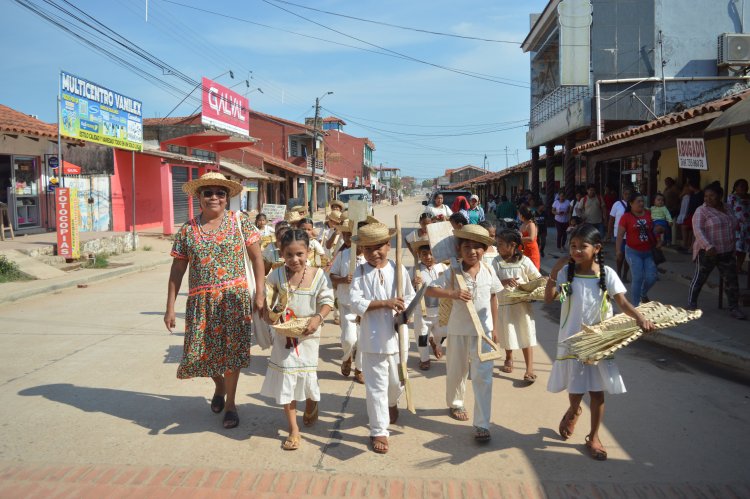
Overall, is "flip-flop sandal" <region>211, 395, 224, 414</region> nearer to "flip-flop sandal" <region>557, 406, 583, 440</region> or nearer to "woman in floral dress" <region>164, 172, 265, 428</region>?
"woman in floral dress" <region>164, 172, 265, 428</region>

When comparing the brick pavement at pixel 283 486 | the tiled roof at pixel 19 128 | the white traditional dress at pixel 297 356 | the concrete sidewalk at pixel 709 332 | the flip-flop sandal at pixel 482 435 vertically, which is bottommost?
the brick pavement at pixel 283 486

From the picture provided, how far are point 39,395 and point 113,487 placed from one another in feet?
6.90

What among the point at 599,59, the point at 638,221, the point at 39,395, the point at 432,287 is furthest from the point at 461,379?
the point at 599,59

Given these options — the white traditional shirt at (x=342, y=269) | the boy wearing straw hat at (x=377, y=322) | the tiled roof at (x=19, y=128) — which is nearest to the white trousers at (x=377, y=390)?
the boy wearing straw hat at (x=377, y=322)

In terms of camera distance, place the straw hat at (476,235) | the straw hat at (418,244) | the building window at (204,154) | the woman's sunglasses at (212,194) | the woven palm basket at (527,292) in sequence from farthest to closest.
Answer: the building window at (204,154)
the straw hat at (418,244)
the woven palm basket at (527,292)
the woman's sunglasses at (212,194)
the straw hat at (476,235)

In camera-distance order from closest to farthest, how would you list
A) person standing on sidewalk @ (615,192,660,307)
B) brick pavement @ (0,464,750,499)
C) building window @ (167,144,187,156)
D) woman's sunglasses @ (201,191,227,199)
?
1. brick pavement @ (0,464,750,499)
2. woman's sunglasses @ (201,191,227,199)
3. person standing on sidewalk @ (615,192,660,307)
4. building window @ (167,144,187,156)

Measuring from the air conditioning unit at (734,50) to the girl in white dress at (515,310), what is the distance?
15880mm

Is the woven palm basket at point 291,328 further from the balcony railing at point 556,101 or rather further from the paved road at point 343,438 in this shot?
the balcony railing at point 556,101

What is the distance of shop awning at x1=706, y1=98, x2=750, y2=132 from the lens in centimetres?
741

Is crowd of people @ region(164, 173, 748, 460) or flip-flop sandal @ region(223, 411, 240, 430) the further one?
flip-flop sandal @ region(223, 411, 240, 430)

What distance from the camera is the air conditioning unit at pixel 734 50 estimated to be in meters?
17.4

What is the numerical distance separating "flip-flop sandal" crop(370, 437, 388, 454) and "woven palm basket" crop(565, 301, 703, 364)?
137 cm

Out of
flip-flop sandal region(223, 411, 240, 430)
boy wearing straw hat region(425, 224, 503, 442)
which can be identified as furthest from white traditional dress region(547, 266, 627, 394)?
flip-flop sandal region(223, 411, 240, 430)

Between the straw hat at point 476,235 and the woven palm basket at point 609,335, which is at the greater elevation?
the straw hat at point 476,235
